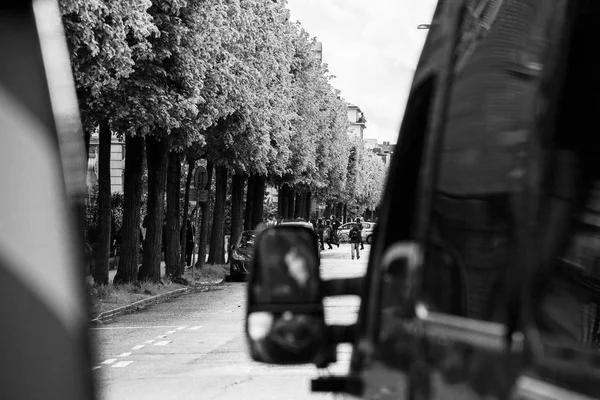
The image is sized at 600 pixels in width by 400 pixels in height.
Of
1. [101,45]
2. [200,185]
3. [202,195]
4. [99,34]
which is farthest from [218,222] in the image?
[99,34]

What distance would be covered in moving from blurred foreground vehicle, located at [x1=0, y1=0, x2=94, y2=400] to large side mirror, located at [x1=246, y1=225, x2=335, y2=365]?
31.8 inches

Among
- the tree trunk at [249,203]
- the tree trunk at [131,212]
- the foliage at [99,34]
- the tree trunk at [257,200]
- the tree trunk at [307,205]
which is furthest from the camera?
the tree trunk at [307,205]

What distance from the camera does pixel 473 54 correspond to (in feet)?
7.77

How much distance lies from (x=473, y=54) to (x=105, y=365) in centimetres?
1390

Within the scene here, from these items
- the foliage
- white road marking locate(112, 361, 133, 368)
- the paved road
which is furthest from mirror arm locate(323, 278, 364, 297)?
the foliage

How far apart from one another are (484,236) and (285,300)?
0.66m

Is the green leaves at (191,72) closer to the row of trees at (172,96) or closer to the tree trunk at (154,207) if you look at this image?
the row of trees at (172,96)

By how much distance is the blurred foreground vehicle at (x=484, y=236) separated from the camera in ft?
6.31

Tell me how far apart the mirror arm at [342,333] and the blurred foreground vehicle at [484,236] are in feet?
A: 1.12

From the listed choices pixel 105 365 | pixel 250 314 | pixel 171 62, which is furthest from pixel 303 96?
pixel 250 314

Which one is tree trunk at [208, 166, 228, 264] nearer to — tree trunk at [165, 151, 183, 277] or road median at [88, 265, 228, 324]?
tree trunk at [165, 151, 183, 277]

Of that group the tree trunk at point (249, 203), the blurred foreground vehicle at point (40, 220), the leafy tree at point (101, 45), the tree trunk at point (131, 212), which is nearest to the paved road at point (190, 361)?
the tree trunk at point (131, 212)

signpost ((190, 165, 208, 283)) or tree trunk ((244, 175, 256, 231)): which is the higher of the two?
signpost ((190, 165, 208, 283))

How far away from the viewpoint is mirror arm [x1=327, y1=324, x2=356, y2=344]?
126 inches
